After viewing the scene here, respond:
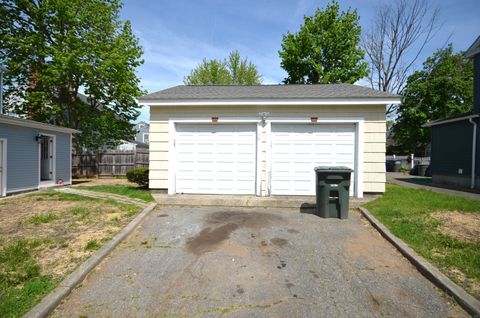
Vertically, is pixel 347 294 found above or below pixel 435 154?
below

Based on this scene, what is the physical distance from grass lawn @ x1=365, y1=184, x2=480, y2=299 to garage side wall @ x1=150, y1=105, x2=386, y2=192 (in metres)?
1.05

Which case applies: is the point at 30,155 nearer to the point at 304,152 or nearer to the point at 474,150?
the point at 304,152

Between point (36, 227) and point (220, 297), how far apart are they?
4.56 metres

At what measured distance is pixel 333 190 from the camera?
5.96 m

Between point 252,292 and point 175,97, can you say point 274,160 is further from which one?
point 252,292

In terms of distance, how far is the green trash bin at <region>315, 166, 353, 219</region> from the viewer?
5879 mm

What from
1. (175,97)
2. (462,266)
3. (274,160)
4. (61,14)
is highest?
(61,14)

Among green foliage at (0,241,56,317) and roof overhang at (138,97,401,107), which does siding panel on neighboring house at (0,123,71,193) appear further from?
green foliage at (0,241,56,317)

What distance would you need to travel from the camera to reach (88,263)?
357 centimetres

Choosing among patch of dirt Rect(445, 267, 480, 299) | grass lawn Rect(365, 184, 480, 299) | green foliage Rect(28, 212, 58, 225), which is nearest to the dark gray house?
grass lawn Rect(365, 184, 480, 299)

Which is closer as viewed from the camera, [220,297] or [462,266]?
[220,297]

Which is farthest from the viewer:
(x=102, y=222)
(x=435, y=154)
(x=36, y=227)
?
(x=435, y=154)

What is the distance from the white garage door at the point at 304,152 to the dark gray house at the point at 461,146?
768 cm

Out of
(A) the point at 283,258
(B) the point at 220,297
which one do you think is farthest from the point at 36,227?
(A) the point at 283,258
